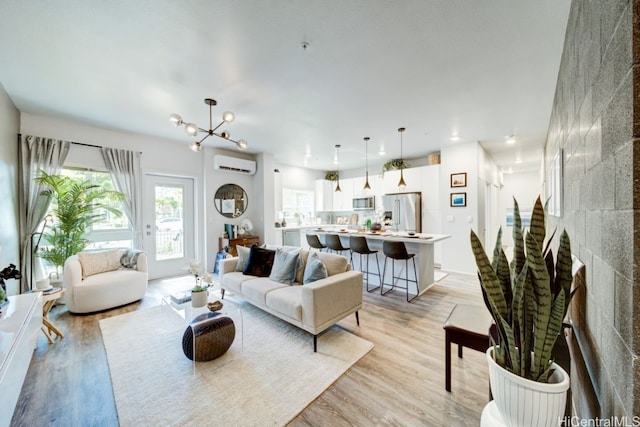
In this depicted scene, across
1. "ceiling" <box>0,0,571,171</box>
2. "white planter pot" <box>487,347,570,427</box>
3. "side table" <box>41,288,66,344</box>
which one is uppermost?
"ceiling" <box>0,0,571,171</box>

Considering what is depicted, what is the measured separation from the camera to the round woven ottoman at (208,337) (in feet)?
6.79

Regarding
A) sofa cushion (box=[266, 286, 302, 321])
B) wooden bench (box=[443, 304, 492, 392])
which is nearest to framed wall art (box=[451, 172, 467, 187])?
wooden bench (box=[443, 304, 492, 392])

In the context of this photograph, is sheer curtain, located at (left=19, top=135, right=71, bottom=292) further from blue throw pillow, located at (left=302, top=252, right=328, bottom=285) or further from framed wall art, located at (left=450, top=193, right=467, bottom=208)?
→ framed wall art, located at (left=450, top=193, right=467, bottom=208)

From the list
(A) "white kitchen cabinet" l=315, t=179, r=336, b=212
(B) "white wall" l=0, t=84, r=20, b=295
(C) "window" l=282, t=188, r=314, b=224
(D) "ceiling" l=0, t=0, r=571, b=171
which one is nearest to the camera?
(D) "ceiling" l=0, t=0, r=571, b=171

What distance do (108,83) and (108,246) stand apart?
112 inches

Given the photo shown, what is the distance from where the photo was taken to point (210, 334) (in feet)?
6.89

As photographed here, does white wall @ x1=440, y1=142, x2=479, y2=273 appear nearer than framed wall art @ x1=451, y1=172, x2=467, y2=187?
Yes

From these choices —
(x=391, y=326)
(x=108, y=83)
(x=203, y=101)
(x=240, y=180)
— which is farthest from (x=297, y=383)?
(x=240, y=180)

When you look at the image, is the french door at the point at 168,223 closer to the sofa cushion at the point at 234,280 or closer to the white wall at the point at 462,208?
the sofa cushion at the point at 234,280

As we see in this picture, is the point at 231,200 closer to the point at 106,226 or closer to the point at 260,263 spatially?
the point at 106,226

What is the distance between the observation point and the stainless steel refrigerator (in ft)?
18.6

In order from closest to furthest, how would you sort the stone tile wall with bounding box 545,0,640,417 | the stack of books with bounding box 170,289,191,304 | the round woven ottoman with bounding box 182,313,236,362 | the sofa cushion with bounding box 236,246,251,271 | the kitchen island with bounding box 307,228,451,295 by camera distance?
the stone tile wall with bounding box 545,0,640,417 < the round woven ottoman with bounding box 182,313,236,362 < the stack of books with bounding box 170,289,191,304 < the sofa cushion with bounding box 236,246,251,271 < the kitchen island with bounding box 307,228,451,295

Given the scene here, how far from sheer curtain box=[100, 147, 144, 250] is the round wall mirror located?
1399mm

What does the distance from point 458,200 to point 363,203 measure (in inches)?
96.0
